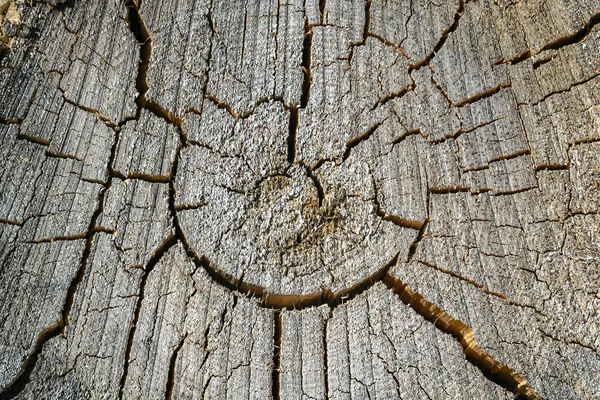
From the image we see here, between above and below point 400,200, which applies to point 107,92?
above

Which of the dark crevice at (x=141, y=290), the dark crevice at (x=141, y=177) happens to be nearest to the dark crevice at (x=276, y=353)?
the dark crevice at (x=141, y=290)

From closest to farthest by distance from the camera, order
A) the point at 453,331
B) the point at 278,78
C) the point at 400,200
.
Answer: the point at 453,331, the point at 400,200, the point at 278,78

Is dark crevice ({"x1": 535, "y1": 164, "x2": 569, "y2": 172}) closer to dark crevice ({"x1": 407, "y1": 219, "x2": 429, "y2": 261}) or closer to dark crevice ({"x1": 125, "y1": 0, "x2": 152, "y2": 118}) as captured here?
dark crevice ({"x1": 407, "y1": 219, "x2": 429, "y2": 261})

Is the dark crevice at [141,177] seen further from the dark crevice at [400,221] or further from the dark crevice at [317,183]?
the dark crevice at [400,221]

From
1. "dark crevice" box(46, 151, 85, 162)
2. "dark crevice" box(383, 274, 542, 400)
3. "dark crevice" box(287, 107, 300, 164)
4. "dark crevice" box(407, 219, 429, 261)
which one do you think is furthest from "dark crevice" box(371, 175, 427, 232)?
"dark crevice" box(46, 151, 85, 162)

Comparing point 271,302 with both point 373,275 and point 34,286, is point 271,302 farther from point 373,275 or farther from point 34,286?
point 34,286

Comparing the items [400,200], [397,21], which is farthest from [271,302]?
[397,21]
